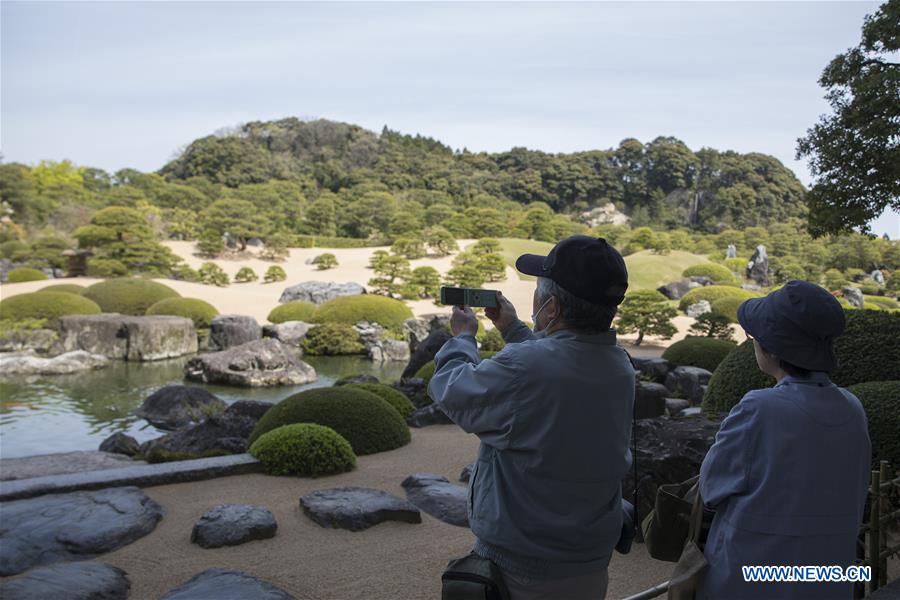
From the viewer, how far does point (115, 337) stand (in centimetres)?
1514

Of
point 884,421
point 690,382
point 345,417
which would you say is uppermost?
point 884,421

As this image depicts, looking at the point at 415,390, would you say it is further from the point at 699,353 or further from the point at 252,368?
the point at 699,353

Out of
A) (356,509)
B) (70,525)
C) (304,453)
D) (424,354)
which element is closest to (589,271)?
(356,509)

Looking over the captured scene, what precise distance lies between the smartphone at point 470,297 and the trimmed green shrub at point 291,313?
57.8 feet

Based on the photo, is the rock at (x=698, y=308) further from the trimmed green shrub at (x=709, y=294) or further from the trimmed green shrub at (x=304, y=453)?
the trimmed green shrub at (x=304, y=453)

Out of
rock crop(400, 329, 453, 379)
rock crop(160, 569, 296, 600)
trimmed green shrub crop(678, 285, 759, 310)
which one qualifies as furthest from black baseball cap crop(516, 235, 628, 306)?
trimmed green shrub crop(678, 285, 759, 310)

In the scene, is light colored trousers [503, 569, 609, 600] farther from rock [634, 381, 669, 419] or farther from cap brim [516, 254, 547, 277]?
rock [634, 381, 669, 419]

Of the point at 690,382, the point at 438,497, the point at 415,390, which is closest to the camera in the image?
the point at 438,497

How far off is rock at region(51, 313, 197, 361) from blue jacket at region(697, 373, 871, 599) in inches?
606

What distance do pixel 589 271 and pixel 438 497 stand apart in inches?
138

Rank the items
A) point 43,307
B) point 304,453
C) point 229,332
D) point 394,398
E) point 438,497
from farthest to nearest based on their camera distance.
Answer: point 43,307
point 229,332
point 394,398
point 304,453
point 438,497

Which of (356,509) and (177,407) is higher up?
(356,509)

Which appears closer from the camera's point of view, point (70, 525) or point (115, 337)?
point (70, 525)

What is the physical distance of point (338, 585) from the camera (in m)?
3.46
